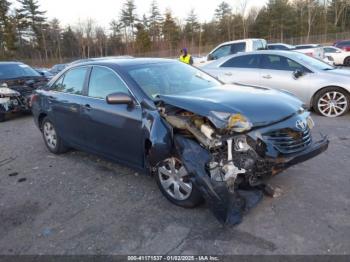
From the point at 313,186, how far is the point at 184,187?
1.66m

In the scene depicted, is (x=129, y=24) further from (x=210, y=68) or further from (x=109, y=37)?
(x=210, y=68)

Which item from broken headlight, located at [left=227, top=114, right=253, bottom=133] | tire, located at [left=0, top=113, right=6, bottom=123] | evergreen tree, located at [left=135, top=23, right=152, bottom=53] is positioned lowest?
tire, located at [left=0, top=113, right=6, bottom=123]

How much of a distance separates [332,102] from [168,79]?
4.69 metres

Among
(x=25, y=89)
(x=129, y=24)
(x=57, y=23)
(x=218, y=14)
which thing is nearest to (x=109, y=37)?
(x=129, y=24)

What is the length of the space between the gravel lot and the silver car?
2.53 m

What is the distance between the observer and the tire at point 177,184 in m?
3.27

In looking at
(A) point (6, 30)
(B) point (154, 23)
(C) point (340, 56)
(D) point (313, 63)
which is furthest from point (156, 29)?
(D) point (313, 63)

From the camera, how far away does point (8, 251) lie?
9.43ft

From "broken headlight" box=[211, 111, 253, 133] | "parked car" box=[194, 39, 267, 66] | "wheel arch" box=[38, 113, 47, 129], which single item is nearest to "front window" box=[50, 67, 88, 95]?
"wheel arch" box=[38, 113, 47, 129]

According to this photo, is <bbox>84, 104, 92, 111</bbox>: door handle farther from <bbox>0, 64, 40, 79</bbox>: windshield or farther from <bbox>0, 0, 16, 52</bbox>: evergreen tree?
<bbox>0, 0, 16, 52</bbox>: evergreen tree

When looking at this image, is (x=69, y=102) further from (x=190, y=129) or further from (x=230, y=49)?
Answer: (x=230, y=49)

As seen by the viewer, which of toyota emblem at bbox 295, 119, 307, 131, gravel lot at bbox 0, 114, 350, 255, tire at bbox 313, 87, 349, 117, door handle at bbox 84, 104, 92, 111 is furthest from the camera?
tire at bbox 313, 87, 349, 117

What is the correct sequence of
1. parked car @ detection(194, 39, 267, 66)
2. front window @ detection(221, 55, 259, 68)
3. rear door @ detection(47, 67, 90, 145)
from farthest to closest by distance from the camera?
parked car @ detection(194, 39, 267, 66) → front window @ detection(221, 55, 259, 68) → rear door @ detection(47, 67, 90, 145)

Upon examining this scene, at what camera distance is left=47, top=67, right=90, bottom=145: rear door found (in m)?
4.54
